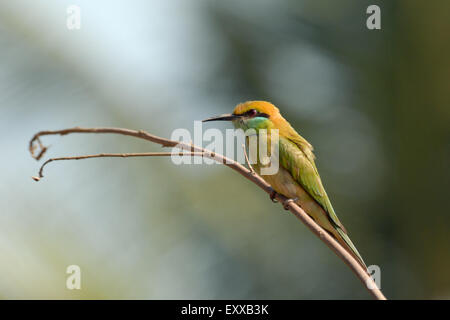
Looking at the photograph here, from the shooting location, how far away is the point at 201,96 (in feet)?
12.1

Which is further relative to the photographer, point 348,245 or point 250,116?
point 250,116

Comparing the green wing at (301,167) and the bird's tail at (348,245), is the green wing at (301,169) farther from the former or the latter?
the bird's tail at (348,245)

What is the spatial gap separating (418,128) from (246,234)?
4.75 ft

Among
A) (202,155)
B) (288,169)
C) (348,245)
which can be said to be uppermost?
(288,169)

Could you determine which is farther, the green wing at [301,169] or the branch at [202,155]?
the green wing at [301,169]

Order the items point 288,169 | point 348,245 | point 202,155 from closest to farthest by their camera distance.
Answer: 1. point 202,155
2. point 348,245
3. point 288,169

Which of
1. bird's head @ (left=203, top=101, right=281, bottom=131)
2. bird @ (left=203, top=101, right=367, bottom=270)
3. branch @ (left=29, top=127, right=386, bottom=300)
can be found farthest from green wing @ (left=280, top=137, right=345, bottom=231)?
branch @ (left=29, top=127, right=386, bottom=300)

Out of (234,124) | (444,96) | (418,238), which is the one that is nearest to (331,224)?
(234,124)

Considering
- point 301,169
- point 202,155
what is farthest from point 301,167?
point 202,155

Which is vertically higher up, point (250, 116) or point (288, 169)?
point (250, 116)

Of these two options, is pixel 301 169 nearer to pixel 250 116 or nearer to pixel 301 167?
pixel 301 167

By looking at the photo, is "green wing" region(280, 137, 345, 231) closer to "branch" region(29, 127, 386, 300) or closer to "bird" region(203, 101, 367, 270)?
"bird" region(203, 101, 367, 270)

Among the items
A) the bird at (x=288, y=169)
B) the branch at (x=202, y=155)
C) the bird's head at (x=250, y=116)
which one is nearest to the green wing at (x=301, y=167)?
the bird at (x=288, y=169)

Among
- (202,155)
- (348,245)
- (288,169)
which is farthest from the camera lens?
(288,169)
